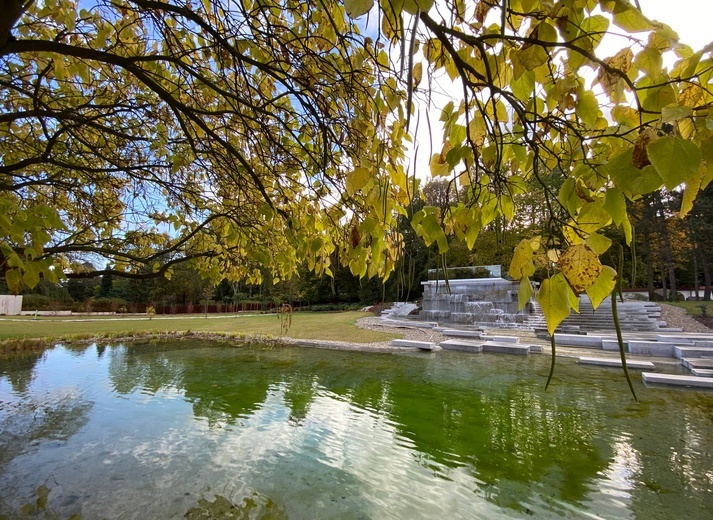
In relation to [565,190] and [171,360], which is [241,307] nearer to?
[171,360]

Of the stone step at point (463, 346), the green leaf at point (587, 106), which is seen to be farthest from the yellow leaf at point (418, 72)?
the stone step at point (463, 346)

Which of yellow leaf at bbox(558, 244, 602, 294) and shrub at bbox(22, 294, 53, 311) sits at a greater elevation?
yellow leaf at bbox(558, 244, 602, 294)

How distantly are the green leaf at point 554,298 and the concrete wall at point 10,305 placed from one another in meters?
41.6

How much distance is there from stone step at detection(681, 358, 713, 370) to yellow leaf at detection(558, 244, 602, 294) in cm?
1182

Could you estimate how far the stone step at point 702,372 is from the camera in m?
8.77

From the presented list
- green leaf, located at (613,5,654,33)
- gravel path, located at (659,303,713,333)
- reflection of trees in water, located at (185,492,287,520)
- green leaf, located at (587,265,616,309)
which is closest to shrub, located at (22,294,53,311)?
reflection of trees in water, located at (185,492,287,520)

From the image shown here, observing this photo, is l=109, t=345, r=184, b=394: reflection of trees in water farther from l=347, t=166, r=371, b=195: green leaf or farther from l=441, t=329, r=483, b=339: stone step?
l=441, t=329, r=483, b=339: stone step

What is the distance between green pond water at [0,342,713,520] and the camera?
3.87 m

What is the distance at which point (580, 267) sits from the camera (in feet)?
3.27

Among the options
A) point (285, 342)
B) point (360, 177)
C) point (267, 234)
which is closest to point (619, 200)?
point (360, 177)

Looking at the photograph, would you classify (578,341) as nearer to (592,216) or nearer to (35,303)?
(592,216)

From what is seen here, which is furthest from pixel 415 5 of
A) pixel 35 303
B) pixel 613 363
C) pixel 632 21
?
pixel 35 303

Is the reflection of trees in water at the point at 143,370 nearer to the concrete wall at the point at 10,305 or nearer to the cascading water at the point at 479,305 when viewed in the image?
the cascading water at the point at 479,305

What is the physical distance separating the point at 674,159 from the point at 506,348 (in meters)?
12.7
